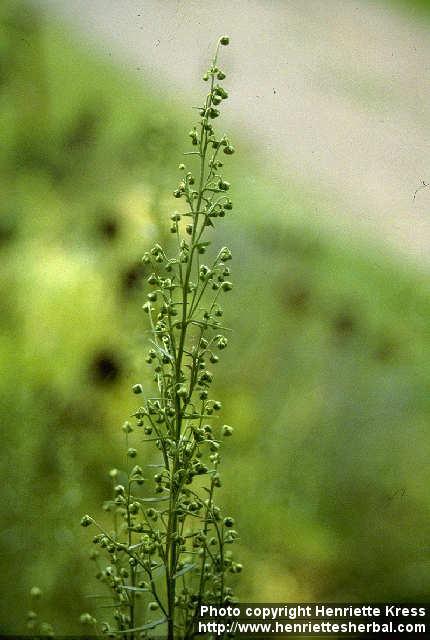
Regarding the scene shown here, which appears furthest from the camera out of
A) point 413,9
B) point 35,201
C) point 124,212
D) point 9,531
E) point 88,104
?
point 413,9

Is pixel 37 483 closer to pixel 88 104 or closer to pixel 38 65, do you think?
pixel 38 65

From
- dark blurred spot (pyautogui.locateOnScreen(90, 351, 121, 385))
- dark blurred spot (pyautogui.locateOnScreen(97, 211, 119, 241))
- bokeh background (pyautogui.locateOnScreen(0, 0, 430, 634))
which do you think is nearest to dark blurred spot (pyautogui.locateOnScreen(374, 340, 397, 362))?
bokeh background (pyautogui.locateOnScreen(0, 0, 430, 634))

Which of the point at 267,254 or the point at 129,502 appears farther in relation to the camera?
the point at 267,254

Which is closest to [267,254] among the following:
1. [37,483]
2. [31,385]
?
[31,385]

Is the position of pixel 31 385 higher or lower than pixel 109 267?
lower

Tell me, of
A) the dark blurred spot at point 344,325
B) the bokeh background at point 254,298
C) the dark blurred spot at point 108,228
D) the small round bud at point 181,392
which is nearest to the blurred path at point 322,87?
the bokeh background at point 254,298

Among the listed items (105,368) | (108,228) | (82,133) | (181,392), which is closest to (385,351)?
(105,368)

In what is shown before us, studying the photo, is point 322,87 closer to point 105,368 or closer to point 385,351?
point 385,351

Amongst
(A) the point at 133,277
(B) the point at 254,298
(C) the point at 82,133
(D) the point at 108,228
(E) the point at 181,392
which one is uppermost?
(C) the point at 82,133
